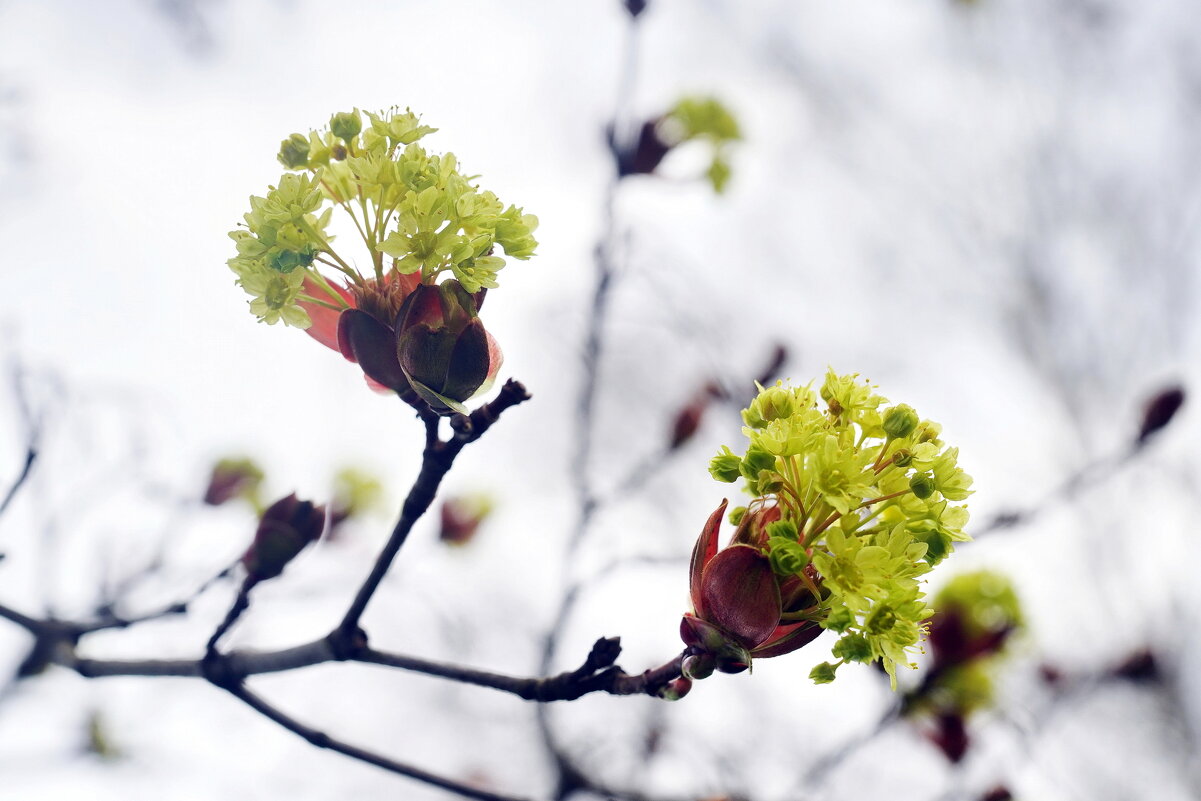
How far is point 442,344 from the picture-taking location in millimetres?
1132

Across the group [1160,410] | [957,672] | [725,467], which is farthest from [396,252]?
[1160,410]

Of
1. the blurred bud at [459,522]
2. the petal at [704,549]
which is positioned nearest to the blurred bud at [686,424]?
the blurred bud at [459,522]

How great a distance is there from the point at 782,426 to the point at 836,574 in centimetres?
21

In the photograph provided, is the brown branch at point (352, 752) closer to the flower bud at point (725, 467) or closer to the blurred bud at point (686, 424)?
the flower bud at point (725, 467)

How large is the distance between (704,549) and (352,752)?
64 centimetres

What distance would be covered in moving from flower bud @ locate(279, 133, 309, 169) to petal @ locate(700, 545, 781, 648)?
89cm

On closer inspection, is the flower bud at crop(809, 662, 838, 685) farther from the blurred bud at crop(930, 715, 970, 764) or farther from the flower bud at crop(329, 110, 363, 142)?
the blurred bud at crop(930, 715, 970, 764)

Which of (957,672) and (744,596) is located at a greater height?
(957,672)

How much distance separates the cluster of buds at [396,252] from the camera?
1107mm

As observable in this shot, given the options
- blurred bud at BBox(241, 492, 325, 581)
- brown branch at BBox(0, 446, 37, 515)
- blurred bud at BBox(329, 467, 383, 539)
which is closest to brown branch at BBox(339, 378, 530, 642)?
blurred bud at BBox(241, 492, 325, 581)

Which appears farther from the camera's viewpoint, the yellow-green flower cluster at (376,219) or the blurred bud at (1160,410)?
the blurred bud at (1160,410)

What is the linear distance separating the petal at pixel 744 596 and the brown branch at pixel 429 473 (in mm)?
375

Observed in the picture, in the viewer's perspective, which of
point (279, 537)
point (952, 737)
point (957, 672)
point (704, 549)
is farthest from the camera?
point (952, 737)

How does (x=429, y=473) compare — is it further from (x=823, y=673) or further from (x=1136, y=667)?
(x=1136, y=667)
